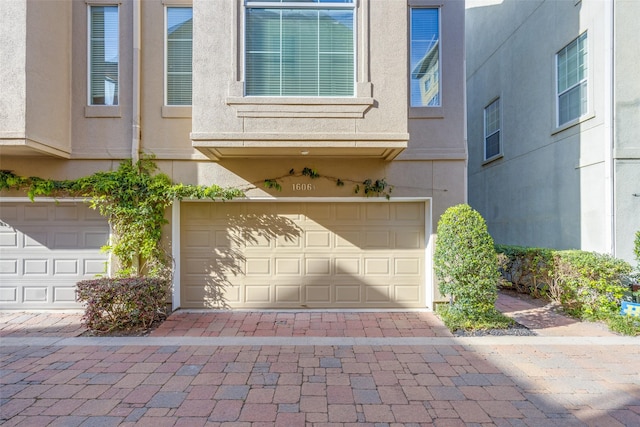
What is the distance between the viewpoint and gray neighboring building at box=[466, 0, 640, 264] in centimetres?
637

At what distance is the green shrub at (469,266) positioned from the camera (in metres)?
5.31

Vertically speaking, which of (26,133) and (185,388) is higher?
(26,133)

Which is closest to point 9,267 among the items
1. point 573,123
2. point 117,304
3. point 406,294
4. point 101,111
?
point 117,304

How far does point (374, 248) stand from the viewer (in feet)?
21.6

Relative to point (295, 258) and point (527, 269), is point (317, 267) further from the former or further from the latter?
point (527, 269)

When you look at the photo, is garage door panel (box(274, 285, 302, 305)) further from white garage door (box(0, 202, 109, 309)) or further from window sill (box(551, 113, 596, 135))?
window sill (box(551, 113, 596, 135))

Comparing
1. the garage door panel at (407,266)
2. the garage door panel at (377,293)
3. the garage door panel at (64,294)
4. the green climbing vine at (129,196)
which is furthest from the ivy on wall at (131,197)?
the garage door panel at (377,293)

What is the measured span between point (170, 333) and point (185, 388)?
1.88 meters

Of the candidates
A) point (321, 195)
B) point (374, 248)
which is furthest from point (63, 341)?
point (374, 248)

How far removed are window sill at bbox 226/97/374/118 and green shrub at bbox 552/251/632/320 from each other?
189 inches

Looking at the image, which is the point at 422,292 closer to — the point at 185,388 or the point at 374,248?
the point at 374,248

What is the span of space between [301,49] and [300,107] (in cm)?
101

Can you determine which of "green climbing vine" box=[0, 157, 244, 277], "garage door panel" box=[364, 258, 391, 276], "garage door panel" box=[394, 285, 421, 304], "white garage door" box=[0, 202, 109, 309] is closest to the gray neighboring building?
"garage door panel" box=[394, 285, 421, 304]

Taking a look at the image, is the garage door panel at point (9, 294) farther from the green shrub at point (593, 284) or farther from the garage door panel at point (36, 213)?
the green shrub at point (593, 284)
